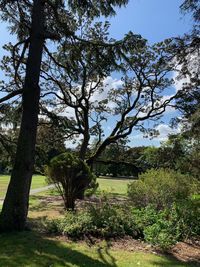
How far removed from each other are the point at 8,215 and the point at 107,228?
7.71 ft

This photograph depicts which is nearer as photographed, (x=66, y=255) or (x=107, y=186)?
(x=66, y=255)

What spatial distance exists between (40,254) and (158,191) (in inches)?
197

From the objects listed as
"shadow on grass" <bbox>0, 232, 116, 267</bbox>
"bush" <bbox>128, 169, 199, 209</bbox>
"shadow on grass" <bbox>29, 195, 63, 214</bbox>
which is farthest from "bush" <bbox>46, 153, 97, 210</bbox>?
"shadow on grass" <bbox>0, 232, 116, 267</bbox>

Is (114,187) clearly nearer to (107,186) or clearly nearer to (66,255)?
(107,186)

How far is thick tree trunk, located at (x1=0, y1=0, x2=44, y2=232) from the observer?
8.52 m

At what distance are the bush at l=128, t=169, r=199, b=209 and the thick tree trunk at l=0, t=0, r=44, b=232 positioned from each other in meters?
3.75

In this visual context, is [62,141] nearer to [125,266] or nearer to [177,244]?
[177,244]

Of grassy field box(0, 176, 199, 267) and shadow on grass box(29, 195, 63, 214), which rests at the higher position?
shadow on grass box(29, 195, 63, 214)

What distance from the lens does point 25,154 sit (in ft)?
28.6

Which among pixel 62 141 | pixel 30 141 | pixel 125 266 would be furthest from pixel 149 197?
pixel 62 141

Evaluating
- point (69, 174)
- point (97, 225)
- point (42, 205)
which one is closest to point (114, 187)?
point (42, 205)

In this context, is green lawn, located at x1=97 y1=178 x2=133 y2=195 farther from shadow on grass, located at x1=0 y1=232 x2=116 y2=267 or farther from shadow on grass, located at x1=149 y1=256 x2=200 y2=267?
shadow on grass, located at x1=149 y1=256 x2=200 y2=267

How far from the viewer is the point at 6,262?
6125 millimetres

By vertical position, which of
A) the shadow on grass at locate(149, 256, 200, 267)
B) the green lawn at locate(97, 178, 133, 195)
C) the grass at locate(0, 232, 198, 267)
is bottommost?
the shadow on grass at locate(149, 256, 200, 267)
